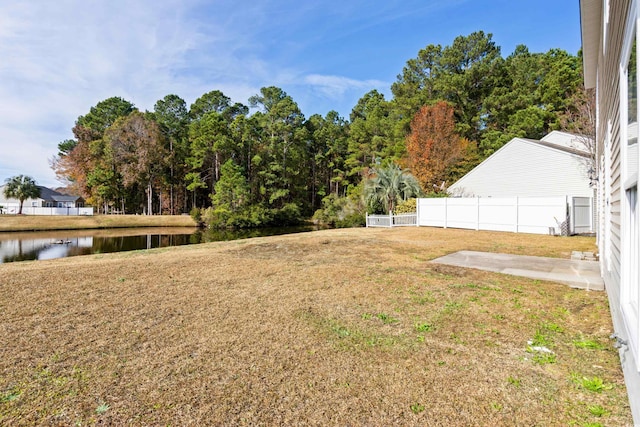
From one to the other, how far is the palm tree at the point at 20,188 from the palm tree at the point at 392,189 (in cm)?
3753

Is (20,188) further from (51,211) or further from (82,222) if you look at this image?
(82,222)

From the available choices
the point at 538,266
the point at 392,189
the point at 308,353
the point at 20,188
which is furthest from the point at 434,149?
the point at 20,188

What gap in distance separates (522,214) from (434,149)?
11.9 meters

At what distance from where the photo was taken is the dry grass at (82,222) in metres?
27.0

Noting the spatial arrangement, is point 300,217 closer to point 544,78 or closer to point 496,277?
point 544,78

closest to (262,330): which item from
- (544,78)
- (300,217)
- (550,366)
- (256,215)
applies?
(550,366)

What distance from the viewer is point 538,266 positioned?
21.1 feet

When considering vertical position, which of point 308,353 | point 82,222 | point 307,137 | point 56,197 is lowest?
point 308,353

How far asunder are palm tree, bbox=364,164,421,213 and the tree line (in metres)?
0.92

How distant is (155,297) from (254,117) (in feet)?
114

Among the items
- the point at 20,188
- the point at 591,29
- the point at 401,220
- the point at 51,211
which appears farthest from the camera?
the point at 51,211

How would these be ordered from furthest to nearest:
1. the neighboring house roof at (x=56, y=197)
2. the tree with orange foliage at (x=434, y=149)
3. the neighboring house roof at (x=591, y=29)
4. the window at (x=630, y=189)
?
1. the neighboring house roof at (x=56, y=197)
2. the tree with orange foliage at (x=434, y=149)
3. the neighboring house roof at (x=591, y=29)
4. the window at (x=630, y=189)

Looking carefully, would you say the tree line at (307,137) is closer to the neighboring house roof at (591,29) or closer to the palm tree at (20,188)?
the palm tree at (20,188)

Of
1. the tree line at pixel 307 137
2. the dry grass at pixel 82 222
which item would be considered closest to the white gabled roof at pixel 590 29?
the tree line at pixel 307 137
